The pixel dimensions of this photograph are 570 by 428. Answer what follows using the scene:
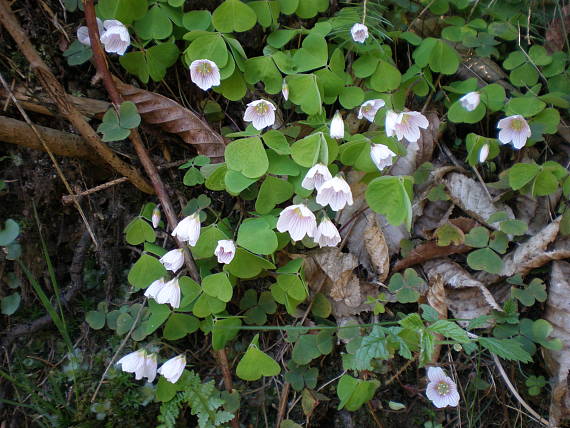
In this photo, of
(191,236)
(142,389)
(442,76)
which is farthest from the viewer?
(442,76)

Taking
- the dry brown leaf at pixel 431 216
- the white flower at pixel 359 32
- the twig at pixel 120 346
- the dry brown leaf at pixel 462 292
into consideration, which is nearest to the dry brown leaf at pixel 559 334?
the dry brown leaf at pixel 462 292

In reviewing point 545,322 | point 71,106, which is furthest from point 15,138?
point 545,322

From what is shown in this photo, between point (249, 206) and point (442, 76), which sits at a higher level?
point (442, 76)

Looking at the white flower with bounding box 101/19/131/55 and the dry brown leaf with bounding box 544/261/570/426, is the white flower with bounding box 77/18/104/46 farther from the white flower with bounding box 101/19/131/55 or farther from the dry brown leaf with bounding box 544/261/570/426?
the dry brown leaf with bounding box 544/261/570/426

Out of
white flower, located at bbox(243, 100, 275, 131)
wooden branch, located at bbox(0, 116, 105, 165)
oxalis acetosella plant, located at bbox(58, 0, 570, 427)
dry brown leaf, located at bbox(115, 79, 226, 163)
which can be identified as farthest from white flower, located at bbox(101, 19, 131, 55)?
white flower, located at bbox(243, 100, 275, 131)

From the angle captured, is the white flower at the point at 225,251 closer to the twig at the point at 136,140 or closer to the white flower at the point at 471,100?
the twig at the point at 136,140

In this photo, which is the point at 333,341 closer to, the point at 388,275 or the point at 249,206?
the point at 388,275
